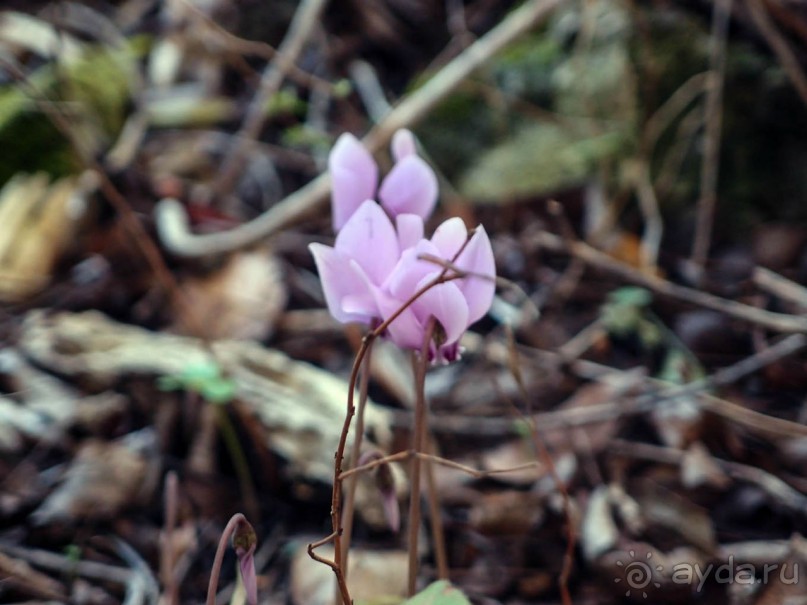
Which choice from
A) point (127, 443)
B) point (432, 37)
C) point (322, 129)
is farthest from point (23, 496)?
point (432, 37)

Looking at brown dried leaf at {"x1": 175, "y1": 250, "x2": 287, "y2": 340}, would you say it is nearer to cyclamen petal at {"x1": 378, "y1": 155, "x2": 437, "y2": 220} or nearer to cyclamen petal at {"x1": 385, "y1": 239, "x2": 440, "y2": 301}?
cyclamen petal at {"x1": 378, "y1": 155, "x2": 437, "y2": 220}

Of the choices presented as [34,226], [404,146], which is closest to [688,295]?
[404,146]

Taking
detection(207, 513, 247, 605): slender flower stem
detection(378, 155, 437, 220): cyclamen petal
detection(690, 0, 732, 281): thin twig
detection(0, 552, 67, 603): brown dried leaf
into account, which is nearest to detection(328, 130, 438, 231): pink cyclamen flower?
detection(378, 155, 437, 220): cyclamen petal

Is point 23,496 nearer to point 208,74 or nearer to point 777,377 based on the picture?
point 777,377

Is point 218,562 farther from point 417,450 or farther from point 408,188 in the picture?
point 408,188

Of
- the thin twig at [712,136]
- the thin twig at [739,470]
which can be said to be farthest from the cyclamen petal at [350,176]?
the thin twig at [712,136]

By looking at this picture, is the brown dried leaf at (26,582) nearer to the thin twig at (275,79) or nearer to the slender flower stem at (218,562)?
the slender flower stem at (218,562)
